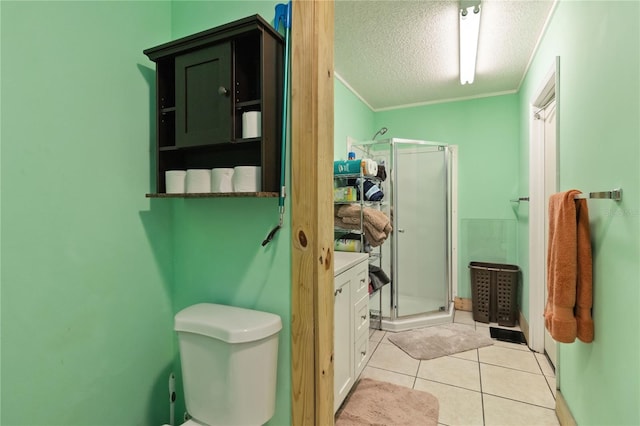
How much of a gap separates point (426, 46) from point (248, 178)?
6.99 ft

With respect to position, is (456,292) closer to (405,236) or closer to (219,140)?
(405,236)

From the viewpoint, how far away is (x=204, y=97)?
1.11m

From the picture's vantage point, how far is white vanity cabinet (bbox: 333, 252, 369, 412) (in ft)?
5.52

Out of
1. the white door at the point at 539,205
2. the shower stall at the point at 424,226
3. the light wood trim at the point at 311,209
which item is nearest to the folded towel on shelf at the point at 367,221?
the shower stall at the point at 424,226

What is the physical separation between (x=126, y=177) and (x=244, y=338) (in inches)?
30.6

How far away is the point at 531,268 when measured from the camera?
2566 millimetres

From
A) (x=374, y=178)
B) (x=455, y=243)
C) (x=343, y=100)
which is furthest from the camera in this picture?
(x=455, y=243)

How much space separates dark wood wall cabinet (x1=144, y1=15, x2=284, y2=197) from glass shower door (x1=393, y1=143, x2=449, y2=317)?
235cm

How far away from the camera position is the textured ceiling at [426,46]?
6.52 feet

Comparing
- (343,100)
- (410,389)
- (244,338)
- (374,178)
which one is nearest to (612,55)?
(244,338)

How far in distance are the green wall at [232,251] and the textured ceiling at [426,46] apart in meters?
1.05

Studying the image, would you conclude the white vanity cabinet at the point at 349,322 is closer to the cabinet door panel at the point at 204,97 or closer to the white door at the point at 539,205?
the cabinet door panel at the point at 204,97

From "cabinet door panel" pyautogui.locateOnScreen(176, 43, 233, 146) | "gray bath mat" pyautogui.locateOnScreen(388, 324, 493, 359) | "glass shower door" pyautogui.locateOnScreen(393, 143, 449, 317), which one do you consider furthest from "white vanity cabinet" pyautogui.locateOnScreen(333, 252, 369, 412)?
"glass shower door" pyautogui.locateOnScreen(393, 143, 449, 317)

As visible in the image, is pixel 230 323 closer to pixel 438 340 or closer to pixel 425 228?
pixel 438 340
